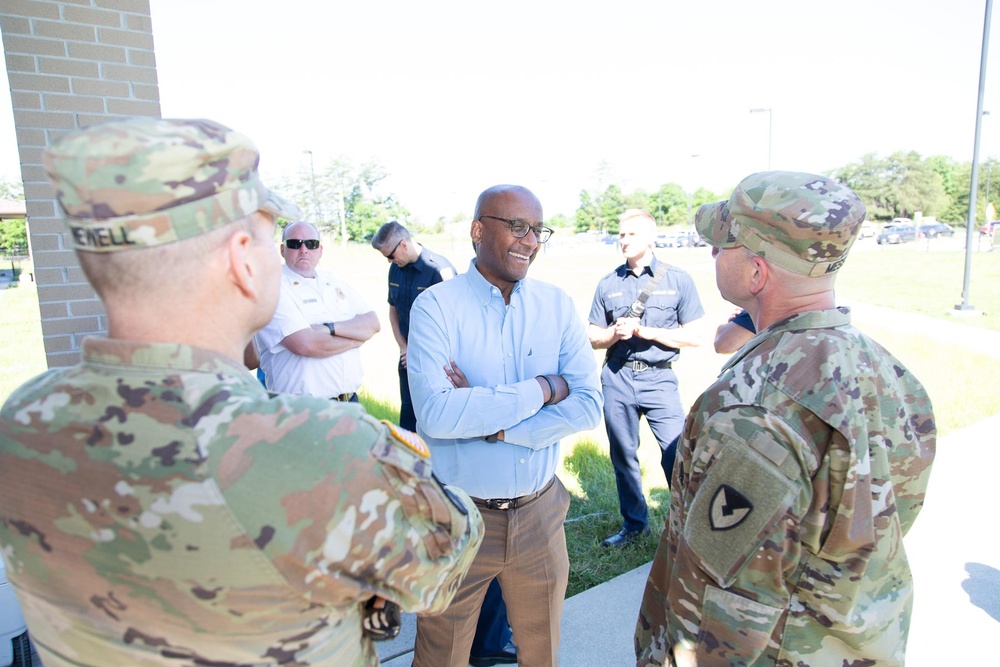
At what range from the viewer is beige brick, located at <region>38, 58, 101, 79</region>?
2.79 m

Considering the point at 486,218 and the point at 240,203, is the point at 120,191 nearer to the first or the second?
the point at 240,203

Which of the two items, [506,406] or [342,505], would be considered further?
[506,406]

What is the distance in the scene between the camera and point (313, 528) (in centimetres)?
92

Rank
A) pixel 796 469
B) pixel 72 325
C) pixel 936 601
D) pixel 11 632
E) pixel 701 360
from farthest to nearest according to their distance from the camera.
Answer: pixel 701 360 → pixel 936 601 → pixel 72 325 → pixel 11 632 → pixel 796 469

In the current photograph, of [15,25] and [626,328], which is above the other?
[15,25]

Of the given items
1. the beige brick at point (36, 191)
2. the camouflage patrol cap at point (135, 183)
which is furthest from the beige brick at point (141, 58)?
the camouflage patrol cap at point (135, 183)

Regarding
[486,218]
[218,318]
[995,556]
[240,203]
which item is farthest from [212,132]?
[995,556]

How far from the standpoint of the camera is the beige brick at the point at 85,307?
9.68ft

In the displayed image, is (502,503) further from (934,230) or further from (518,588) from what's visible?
(934,230)

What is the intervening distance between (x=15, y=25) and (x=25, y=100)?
1.06ft

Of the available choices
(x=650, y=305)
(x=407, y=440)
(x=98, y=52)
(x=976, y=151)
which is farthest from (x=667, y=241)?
(x=407, y=440)

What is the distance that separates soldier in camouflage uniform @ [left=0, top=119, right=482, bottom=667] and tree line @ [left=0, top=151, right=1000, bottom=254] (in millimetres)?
48493

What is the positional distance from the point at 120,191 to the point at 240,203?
0.16 meters

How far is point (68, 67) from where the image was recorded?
9.30 ft
